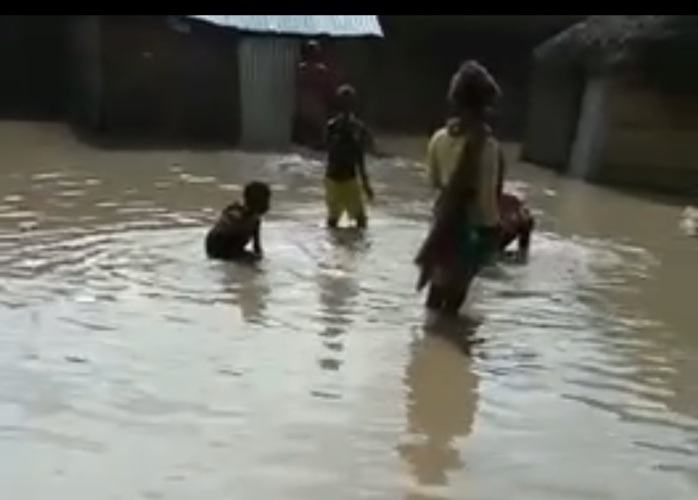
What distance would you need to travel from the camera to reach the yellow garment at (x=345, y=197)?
11617mm

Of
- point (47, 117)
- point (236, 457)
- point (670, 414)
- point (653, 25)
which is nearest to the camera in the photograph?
point (236, 457)

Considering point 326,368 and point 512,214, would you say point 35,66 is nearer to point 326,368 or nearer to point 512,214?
point 512,214

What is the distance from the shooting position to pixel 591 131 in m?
17.0

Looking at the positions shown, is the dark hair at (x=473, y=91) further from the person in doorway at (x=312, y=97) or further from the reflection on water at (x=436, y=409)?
the person in doorway at (x=312, y=97)

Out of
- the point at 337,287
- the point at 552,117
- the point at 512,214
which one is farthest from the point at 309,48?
the point at 337,287

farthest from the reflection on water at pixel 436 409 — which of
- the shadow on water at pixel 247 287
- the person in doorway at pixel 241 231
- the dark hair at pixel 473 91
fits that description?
the person in doorway at pixel 241 231

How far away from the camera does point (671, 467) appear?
5.51 m

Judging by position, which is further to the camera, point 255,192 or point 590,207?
point 590,207

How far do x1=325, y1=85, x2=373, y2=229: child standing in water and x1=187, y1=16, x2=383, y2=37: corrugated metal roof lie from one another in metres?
7.03

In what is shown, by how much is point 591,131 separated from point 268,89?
474cm

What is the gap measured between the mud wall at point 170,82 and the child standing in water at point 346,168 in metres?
8.15
